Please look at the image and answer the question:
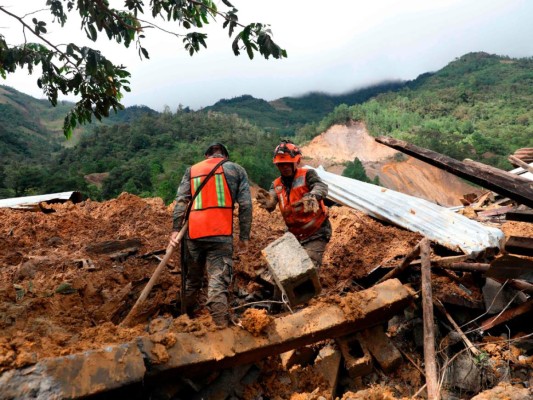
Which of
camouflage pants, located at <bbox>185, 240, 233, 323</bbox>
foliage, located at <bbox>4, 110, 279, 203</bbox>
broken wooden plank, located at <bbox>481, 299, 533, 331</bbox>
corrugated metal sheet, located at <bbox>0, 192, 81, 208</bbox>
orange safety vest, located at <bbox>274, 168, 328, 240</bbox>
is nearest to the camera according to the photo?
camouflage pants, located at <bbox>185, 240, 233, 323</bbox>

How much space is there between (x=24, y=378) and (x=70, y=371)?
0.65 ft

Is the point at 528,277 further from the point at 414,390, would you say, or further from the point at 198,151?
the point at 198,151

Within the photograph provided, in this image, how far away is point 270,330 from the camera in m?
2.83

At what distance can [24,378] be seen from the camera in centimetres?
193

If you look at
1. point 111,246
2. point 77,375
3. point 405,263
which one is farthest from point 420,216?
point 77,375

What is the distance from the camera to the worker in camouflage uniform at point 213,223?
10.6 feet

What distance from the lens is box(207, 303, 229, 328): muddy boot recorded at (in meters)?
2.95

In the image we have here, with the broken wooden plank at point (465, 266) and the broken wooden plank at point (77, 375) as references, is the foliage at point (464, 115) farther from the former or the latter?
the broken wooden plank at point (77, 375)

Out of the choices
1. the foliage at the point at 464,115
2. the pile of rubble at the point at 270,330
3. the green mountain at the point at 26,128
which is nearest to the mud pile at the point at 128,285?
the pile of rubble at the point at 270,330

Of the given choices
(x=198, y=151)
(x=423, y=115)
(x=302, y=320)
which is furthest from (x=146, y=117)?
(x=302, y=320)

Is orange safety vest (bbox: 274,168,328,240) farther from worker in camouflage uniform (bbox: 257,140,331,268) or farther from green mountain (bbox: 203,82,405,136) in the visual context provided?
green mountain (bbox: 203,82,405,136)

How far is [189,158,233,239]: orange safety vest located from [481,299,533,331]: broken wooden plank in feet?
8.17

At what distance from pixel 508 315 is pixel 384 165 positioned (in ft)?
94.9

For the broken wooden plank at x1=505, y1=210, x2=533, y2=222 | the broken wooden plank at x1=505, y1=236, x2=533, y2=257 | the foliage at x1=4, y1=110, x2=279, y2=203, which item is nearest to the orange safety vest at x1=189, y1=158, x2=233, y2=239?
the broken wooden plank at x1=505, y1=236, x2=533, y2=257
